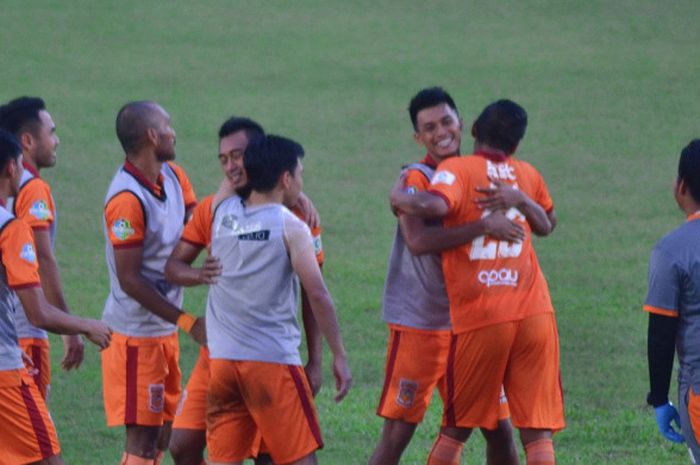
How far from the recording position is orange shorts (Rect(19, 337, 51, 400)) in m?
8.53

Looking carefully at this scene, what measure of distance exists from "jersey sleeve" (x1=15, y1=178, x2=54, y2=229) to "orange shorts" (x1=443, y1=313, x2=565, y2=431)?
245cm

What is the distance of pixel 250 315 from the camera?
723 centimetres

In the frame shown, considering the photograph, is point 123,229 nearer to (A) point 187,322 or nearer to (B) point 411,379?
(A) point 187,322

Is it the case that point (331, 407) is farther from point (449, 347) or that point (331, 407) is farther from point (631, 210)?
point (631, 210)

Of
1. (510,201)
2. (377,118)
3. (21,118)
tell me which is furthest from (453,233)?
(377,118)

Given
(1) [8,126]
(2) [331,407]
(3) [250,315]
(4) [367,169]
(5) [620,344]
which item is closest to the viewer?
(3) [250,315]

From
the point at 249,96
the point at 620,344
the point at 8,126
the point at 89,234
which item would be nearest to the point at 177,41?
the point at 249,96

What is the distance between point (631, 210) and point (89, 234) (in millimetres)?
7511

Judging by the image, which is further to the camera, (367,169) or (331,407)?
(367,169)

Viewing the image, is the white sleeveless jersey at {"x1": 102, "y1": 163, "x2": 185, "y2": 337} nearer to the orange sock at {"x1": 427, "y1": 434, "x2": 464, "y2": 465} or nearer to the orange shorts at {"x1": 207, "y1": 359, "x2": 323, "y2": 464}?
the orange shorts at {"x1": 207, "y1": 359, "x2": 323, "y2": 464}

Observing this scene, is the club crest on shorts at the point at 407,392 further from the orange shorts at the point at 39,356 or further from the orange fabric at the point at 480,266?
the orange shorts at the point at 39,356

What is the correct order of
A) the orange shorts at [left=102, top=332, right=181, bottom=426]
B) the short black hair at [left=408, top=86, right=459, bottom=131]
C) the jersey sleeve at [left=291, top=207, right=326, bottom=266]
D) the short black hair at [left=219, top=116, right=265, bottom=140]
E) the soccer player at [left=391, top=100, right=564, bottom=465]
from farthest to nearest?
1. the short black hair at [left=408, top=86, right=459, bottom=131]
2. the orange shorts at [left=102, top=332, right=181, bottom=426]
3. the short black hair at [left=219, top=116, right=265, bottom=140]
4. the jersey sleeve at [left=291, top=207, right=326, bottom=266]
5. the soccer player at [left=391, top=100, right=564, bottom=465]

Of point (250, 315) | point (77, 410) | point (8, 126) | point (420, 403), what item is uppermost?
point (8, 126)

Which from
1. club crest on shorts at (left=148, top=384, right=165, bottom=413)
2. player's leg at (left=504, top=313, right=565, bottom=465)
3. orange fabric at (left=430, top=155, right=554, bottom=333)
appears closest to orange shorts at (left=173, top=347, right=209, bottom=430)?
club crest on shorts at (left=148, top=384, right=165, bottom=413)
